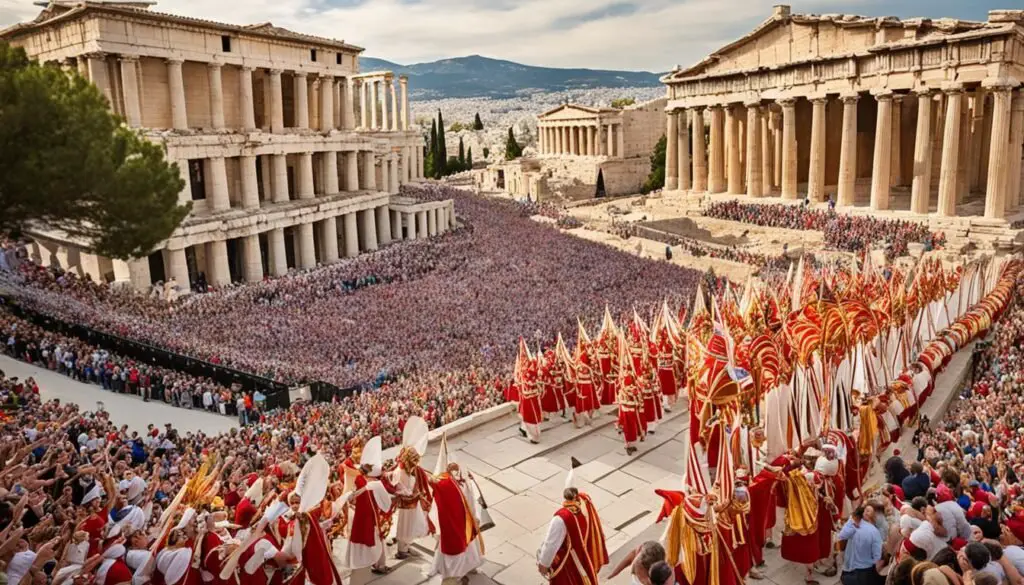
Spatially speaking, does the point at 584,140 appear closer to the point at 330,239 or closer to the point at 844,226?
the point at 330,239

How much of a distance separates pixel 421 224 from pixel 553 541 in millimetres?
39317

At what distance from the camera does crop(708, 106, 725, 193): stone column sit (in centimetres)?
4756

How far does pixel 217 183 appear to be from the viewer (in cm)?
3666

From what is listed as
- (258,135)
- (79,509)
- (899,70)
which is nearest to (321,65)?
(258,135)

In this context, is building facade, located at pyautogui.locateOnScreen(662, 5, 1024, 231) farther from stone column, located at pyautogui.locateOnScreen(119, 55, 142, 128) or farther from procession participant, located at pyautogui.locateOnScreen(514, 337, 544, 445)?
stone column, located at pyautogui.locateOnScreen(119, 55, 142, 128)

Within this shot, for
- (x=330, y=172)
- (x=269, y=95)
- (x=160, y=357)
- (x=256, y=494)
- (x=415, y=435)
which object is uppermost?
(x=269, y=95)

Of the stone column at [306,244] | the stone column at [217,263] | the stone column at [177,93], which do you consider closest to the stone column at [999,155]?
the stone column at [306,244]

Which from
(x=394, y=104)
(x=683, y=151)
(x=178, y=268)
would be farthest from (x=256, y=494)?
(x=394, y=104)

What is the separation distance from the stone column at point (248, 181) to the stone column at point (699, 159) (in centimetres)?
2704

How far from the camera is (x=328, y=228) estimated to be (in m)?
41.1

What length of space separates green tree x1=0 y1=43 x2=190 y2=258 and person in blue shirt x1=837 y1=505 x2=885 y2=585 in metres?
17.1

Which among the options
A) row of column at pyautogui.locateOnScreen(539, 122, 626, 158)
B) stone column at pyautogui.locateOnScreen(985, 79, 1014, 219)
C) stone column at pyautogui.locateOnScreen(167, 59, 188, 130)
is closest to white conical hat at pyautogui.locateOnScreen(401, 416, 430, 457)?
stone column at pyautogui.locateOnScreen(985, 79, 1014, 219)

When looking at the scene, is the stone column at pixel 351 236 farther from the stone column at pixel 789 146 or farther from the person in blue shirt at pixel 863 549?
the person in blue shirt at pixel 863 549

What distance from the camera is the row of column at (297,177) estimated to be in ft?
120
